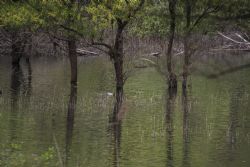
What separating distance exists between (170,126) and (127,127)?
4.48 ft

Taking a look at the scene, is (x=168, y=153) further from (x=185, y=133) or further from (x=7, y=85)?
(x=7, y=85)

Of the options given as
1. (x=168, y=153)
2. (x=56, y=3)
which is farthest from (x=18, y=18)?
(x=168, y=153)

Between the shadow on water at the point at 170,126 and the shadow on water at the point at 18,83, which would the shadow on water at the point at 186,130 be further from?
the shadow on water at the point at 18,83

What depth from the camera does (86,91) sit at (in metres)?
30.1

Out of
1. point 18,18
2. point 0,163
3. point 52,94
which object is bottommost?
point 0,163

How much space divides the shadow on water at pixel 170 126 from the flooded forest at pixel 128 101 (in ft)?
0.12

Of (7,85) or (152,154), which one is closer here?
(152,154)

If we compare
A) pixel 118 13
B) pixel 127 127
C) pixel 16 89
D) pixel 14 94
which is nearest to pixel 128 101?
pixel 118 13

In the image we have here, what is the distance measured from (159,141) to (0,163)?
5.80 meters

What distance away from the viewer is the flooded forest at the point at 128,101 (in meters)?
10.1

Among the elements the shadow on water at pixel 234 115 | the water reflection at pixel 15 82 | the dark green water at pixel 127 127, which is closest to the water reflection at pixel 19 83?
the water reflection at pixel 15 82

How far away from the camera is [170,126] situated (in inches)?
755

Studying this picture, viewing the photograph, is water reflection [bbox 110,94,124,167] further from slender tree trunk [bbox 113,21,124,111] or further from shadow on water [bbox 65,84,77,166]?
slender tree trunk [bbox 113,21,124,111]

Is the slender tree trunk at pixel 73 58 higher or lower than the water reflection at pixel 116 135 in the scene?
higher
